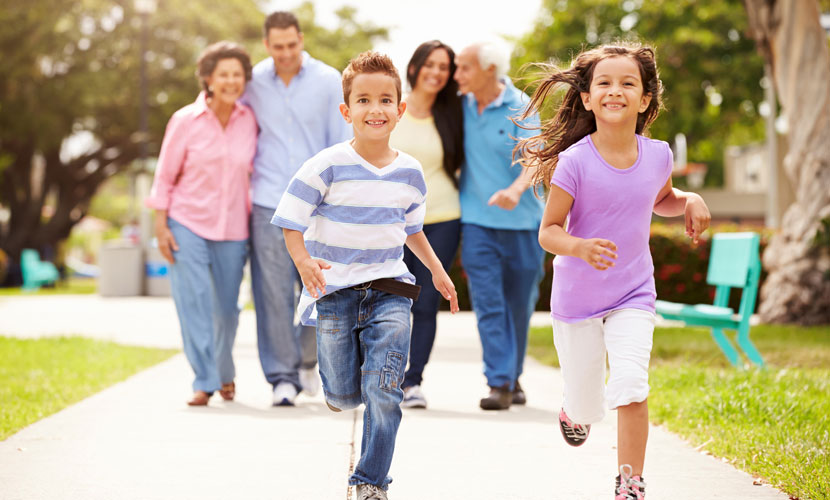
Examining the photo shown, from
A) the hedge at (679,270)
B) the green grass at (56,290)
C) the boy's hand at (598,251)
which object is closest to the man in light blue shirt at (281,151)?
the boy's hand at (598,251)

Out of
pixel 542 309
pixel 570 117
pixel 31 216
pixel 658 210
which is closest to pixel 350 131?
pixel 570 117

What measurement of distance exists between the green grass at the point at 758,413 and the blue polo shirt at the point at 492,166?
56.6 inches

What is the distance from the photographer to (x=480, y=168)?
6465mm

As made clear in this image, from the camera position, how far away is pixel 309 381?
6.68 m

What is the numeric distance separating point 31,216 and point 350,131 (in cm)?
3143

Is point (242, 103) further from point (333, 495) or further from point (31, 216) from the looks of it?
point (31, 216)

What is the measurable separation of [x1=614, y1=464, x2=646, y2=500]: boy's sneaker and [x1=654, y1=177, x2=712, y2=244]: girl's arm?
2.88ft

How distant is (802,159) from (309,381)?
29.3 feet

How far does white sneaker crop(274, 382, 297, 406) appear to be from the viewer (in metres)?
6.32

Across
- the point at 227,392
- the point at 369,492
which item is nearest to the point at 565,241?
the point at 369,492

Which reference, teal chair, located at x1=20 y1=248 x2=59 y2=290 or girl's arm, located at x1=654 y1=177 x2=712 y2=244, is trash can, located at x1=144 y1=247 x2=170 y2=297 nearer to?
teal chair, located at x1=20 y1=248 x2=59 y2=290

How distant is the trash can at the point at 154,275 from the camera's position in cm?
2225

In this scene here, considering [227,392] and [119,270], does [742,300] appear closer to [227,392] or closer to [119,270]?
[227,392]

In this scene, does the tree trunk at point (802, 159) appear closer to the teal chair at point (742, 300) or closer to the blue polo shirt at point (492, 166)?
the teal chair at point (742, 300)
